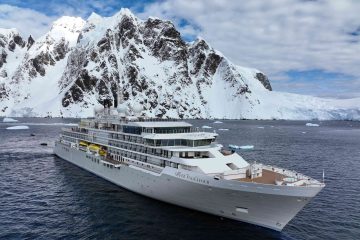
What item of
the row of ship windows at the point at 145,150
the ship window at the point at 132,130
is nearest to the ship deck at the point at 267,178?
the row of ship windows at the point at 145,150

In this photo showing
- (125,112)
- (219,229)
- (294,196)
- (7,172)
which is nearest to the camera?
(294,196)

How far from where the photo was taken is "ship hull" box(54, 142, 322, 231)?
97.7ft

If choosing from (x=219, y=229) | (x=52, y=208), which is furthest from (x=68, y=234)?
(x=219, y=229)

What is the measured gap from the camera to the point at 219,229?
31.3 metres

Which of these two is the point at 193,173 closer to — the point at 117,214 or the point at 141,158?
the point at 117,214

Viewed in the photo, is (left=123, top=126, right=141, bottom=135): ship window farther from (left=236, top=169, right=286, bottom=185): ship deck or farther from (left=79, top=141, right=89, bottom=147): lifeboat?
(left=236, top=169, right=286, bottom=185): ship deck

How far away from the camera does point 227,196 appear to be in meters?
31.9

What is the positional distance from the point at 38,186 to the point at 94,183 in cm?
778

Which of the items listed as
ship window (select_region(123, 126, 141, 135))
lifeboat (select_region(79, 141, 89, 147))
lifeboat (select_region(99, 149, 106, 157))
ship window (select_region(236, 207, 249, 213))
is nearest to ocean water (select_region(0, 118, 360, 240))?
ship window (select_region(236, 207, 249, 213))

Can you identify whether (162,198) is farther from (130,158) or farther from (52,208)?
(52,208)

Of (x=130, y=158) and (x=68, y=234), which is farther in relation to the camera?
(x=130, y=158)

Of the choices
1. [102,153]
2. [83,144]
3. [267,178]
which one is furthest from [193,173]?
[83,144]

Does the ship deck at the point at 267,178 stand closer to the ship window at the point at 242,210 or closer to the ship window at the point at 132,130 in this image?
the ship window at the point at 242,210

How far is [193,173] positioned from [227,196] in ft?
13.9
